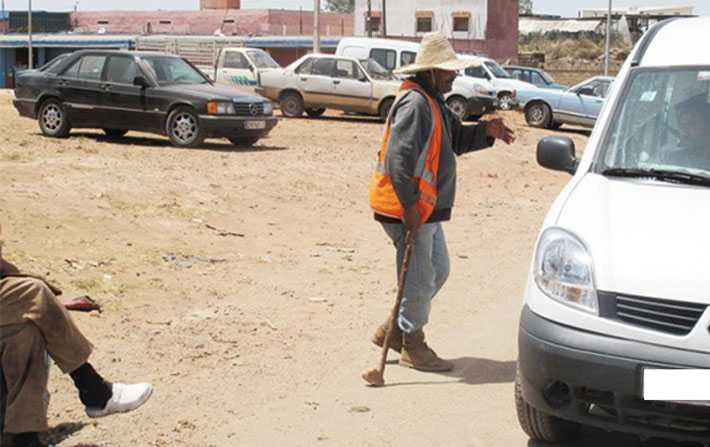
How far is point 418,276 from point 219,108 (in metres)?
11.6

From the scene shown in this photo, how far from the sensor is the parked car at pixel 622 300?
4.39 metres

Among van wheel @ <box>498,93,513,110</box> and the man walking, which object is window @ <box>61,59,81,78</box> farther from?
van wheel @ <box>498,93,513,110</box>

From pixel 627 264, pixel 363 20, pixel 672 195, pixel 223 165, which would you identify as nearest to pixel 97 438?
pixel 627 264

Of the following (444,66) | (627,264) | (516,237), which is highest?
(444,66)

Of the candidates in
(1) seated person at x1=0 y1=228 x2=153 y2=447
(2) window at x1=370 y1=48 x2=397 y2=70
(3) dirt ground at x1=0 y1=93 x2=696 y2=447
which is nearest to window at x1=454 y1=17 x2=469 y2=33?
(2) window at x1=370 y1=48 x2=397 y2=70

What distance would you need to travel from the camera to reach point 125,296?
787 centimetres

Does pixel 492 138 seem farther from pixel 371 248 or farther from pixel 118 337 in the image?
pixel 371 248

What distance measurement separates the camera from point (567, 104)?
89.1 ft

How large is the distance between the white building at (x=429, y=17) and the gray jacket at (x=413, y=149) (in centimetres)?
5442

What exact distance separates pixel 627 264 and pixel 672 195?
66 cm

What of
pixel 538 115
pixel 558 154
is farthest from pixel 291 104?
pixel 558 154

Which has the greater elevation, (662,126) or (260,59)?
(260,59)

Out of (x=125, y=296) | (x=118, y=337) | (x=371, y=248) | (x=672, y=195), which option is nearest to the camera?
(x=672, y=195)

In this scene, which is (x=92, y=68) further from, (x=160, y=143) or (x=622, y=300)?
(x=622, y=300)
